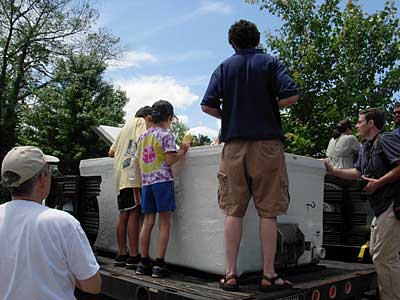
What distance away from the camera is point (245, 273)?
10.6 ft

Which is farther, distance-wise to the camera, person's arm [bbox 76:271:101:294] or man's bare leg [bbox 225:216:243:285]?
man's bare leg [bbox 225:216:243:285]

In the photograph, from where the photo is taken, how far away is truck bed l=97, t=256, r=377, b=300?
2.77m

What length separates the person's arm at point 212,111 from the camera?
3334 millimetres

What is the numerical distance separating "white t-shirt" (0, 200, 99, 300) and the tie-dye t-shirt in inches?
57.0

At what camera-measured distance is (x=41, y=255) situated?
2.03 meters

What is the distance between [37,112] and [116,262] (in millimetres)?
21110

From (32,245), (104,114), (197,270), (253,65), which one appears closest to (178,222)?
(197,270)

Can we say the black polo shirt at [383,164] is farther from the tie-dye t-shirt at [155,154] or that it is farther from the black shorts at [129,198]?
the black shorts at [129,198]

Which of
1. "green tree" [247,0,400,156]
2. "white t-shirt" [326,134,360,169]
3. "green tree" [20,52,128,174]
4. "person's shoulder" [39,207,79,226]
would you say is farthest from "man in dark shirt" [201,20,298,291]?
"green tree" [20,52,128,174]

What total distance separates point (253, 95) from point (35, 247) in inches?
66.0

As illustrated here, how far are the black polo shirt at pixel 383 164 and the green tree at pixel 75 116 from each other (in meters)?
18.3

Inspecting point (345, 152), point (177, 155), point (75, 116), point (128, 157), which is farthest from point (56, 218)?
point (75, 116)

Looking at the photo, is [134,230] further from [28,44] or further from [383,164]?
[28,44]

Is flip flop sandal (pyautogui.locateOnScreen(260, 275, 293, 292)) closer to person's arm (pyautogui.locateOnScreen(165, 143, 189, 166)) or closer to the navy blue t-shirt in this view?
the navy blue t-shirt
